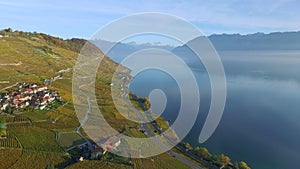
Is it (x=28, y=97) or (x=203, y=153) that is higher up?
(x=28, y=97)

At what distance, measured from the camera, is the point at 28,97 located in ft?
69.7

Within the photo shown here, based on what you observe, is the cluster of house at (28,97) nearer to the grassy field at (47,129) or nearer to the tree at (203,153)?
the grassy field at (47,129)

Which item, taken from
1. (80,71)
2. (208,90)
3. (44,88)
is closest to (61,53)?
(80,71)

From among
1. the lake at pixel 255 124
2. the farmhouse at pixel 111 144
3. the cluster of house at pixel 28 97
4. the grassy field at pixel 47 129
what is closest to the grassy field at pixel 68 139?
the grassy field at pixel 47 129

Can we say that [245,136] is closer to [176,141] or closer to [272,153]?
[272,153]

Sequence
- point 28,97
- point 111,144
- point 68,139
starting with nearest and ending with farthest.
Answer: point 111,144 < point 68,139 < point 28,97

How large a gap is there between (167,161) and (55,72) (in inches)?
950

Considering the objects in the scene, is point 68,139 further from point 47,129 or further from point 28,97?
point 28,97

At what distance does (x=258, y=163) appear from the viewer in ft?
59.0

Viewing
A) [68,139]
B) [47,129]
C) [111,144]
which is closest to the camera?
[111,144]

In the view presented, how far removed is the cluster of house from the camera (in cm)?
1939

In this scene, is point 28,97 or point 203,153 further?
point 28,97

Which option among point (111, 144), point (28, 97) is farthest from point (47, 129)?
point (28, 97)

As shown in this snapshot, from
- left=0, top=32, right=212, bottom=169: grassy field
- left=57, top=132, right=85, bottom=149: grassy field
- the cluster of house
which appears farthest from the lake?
the cluster of house
